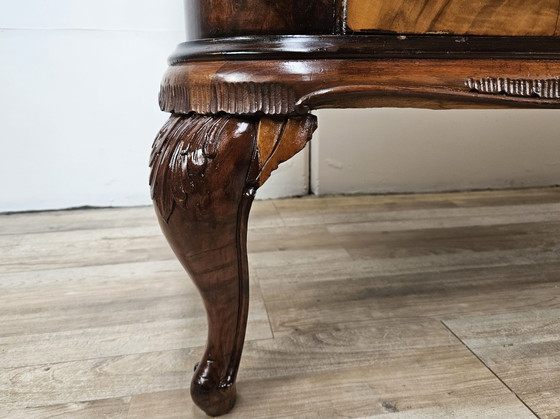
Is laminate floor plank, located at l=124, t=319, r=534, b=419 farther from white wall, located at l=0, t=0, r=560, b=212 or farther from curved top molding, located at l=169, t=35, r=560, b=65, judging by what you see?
white wall, located at l=0, t=0, r=560, b=212

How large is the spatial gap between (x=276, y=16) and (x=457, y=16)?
0.16m

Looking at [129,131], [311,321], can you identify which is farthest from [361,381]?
[129,131]

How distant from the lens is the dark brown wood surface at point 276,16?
413mm

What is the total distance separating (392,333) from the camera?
2.31 ft

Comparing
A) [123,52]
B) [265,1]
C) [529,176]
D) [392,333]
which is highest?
[265,1]

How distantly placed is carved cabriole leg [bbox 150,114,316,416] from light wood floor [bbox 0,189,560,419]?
0.62 ft

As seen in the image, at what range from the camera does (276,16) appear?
416 mm

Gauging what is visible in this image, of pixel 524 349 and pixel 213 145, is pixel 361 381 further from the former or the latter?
pixel 213 145

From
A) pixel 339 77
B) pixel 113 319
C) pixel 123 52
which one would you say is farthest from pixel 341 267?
pixel 123 52

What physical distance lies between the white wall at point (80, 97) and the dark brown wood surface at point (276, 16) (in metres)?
0.99

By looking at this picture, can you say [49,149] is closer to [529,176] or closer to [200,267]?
[200,267]

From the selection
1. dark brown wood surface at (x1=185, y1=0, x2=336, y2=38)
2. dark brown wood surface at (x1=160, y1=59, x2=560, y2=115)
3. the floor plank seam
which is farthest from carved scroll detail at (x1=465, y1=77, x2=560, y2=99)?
the floor plank seam

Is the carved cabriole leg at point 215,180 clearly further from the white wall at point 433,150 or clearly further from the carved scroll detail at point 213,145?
the white wall at point 433,150

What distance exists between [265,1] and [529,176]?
56.3 inches
